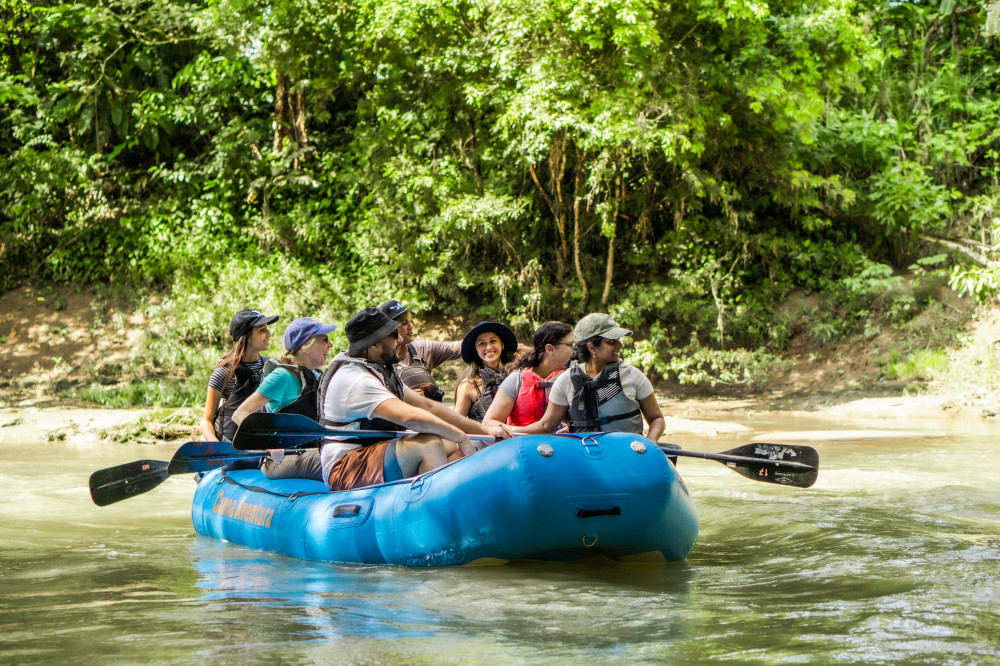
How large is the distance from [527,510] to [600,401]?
97 centimetres

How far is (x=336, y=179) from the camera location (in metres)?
16.9

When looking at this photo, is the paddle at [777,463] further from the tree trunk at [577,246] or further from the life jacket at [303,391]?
the tree trunk at [577,246]

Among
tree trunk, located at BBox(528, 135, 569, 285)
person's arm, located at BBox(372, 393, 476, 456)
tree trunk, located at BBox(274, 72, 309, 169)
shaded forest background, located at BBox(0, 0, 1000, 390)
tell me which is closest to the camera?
person's arm, located at BBox(372, 393, 476, 456)

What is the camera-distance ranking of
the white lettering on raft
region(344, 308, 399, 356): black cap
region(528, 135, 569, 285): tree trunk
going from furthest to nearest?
region(528, 135, 569, 285): tree trunk, the white lettering on raft, region(344, 308, 399, 356): black cap

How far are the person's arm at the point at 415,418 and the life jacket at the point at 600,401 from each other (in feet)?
2.22

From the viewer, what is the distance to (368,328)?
4.56 m

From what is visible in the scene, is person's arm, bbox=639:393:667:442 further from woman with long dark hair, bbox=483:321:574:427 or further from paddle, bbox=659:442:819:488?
woman with long dark hair, bbox=483:321:574:427

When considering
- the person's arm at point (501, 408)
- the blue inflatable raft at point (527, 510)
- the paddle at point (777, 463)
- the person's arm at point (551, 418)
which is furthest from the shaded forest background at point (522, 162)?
the blue inflatable raft at point (527, 510)

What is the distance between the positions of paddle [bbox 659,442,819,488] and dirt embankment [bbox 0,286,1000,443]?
5.23 m

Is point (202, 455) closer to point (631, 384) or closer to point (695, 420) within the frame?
point (631, 384)

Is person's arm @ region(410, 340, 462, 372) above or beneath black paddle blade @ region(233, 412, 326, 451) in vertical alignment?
above

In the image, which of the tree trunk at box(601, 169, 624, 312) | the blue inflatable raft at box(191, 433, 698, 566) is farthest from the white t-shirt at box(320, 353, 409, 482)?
the tree trunk at box(601, 169, 624, 312)

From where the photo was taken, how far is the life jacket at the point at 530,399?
5379 mm

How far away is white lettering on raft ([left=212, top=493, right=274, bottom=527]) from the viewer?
514cm
